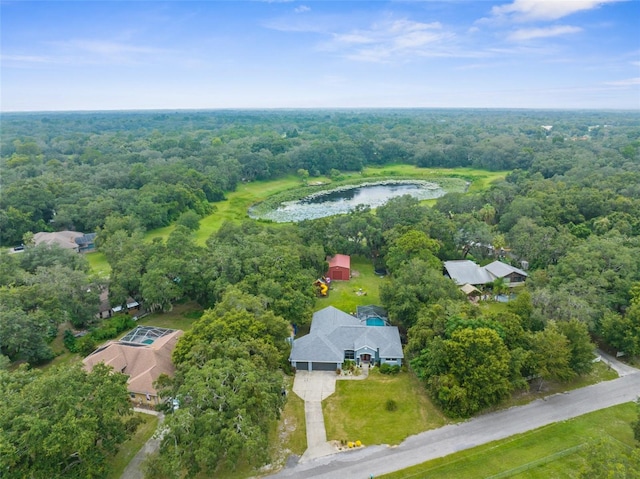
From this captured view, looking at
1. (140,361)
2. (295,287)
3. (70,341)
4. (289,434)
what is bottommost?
(289,434)

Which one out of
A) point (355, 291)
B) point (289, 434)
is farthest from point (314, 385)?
point (355, 291)

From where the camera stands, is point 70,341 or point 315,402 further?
point 70,341

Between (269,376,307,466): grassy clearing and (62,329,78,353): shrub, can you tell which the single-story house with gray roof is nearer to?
(269,376,307,466): grassy clearing

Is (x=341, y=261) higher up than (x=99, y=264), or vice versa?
(x=341, y=261)

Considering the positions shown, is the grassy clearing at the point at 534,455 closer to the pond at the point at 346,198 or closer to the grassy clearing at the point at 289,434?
the grassy clearing at the point at 289,434

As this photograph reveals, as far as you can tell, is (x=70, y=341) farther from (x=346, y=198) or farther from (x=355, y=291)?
(x=346, y=198)

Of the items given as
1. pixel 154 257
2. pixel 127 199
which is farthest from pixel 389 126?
pixel 154 257

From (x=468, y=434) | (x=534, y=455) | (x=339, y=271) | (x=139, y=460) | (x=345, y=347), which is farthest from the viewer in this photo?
(x=339, y=271)
